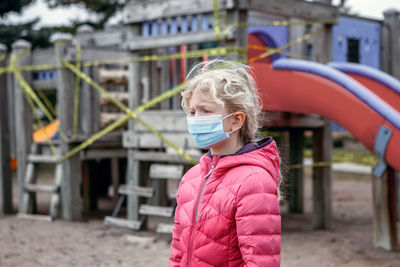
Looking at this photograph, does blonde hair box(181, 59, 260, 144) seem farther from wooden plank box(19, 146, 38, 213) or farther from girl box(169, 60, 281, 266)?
wooden plank box(19, 146, 38, 213)

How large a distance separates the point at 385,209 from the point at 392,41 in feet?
13.7

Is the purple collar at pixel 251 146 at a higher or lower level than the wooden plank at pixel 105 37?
lower

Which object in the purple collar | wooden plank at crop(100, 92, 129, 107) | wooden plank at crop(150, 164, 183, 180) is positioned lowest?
wooden plank at crop(150, 164, 183, 180)

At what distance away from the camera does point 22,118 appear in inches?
326

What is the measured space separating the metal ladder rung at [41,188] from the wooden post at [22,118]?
28 centimetres

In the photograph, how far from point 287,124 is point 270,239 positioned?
17.5ft

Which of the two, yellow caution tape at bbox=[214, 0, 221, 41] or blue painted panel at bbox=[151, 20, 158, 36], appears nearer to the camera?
yellow caution tape at bbox=[214, 0, 221, 41]

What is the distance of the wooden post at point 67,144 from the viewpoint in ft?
25.2

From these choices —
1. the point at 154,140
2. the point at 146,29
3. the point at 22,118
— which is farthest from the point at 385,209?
the point at 22,118

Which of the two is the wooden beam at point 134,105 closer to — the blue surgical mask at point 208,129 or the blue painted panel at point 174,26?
the blue painted panel at point 174,26

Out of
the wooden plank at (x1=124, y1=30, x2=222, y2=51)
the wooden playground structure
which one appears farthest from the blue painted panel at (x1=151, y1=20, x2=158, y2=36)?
the wooden plank at (x1=124, y1=30, x2=222, y2=51)

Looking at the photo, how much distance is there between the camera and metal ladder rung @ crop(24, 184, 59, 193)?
7.75 meters

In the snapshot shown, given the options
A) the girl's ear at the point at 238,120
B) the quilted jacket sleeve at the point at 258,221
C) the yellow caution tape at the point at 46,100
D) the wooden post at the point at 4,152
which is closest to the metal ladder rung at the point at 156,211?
the wooden post at the point at 4,152

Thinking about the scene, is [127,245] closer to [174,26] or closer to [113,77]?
[174,26]
